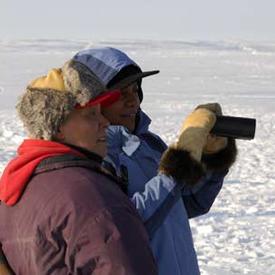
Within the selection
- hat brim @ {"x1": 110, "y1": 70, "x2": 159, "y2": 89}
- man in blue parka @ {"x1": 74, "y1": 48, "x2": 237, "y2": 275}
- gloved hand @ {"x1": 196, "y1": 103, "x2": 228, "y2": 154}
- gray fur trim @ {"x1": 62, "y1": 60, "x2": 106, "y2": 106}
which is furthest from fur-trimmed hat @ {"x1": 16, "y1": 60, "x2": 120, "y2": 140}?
gloved hand @ {"x1": 196, "y1": 103, "x2": 228, "y2": 154}

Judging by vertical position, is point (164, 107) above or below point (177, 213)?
below

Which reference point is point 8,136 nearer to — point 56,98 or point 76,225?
point 56,98

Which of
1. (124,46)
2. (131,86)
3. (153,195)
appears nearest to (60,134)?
(153,195)

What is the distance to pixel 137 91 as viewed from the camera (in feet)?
6.64

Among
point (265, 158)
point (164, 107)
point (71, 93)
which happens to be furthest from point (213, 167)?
point (164, 107)

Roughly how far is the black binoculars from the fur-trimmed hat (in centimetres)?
38

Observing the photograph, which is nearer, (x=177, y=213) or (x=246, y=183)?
(x=177, y=213)

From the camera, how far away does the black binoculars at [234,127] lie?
1848mm

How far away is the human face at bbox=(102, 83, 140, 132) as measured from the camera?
194 centimetres

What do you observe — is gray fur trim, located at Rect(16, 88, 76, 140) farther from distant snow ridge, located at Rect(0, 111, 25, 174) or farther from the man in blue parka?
distant snow ridge, located at Rect(0, 111, 25, 174)

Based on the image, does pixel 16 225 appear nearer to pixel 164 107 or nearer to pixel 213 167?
pixel 213 167

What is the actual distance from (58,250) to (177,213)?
1.81 ft

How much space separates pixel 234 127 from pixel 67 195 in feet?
2.24

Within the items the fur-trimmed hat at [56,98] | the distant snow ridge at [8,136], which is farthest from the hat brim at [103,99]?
the distant snow ridge at [8,136]
